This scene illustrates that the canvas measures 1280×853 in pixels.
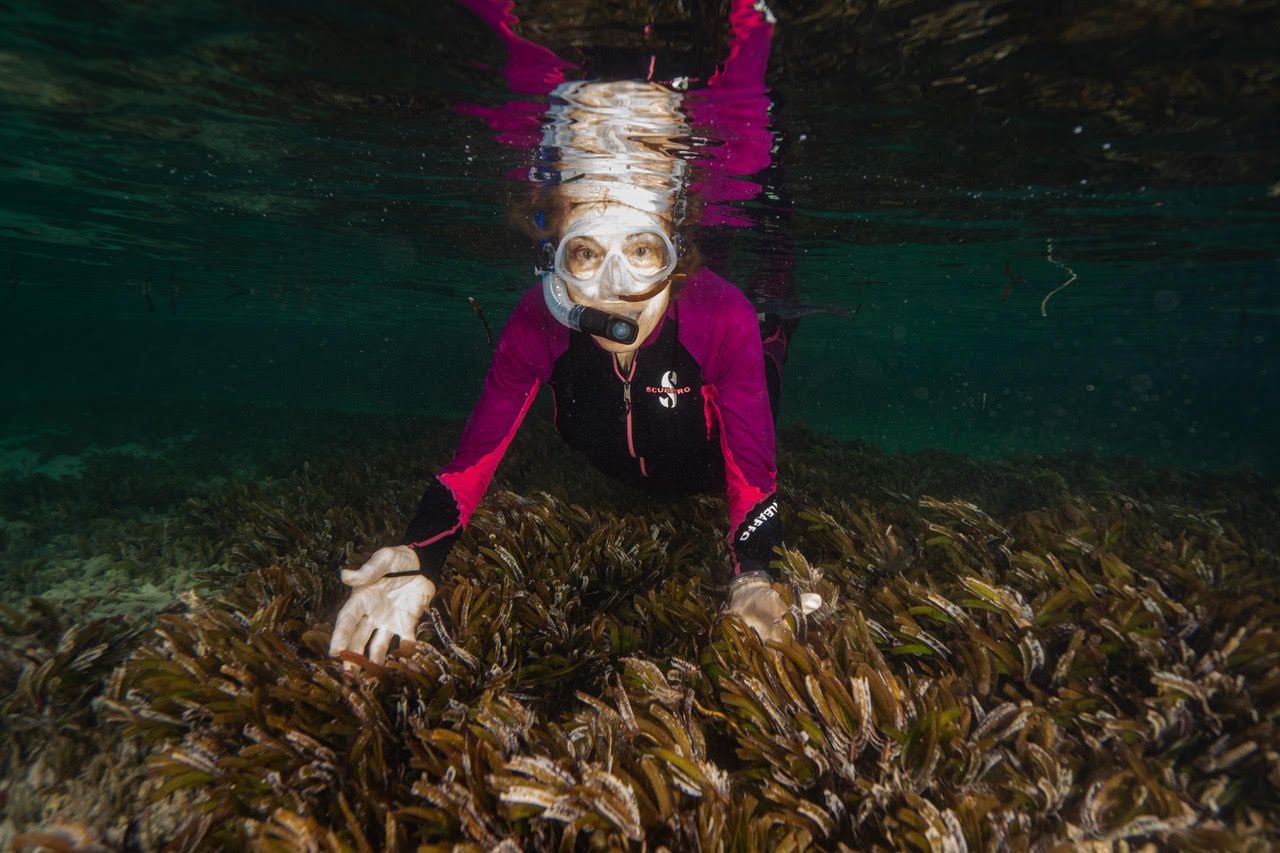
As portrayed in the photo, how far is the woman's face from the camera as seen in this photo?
13.4 ft

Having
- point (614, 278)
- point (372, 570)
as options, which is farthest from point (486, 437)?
point (614, 278)

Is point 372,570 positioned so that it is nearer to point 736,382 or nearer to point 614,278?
point 614,278

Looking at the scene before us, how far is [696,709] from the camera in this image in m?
2.94

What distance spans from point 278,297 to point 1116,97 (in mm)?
38384

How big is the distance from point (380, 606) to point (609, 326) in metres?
2.35

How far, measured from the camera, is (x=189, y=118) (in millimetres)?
8430

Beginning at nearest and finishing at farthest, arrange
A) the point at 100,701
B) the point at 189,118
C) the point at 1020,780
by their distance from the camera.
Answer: the point at 1020,780, the point at 100,701, the point at 189,118

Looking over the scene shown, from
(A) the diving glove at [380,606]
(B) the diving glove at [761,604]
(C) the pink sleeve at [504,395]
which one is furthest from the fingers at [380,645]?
(B) the diving glove at [761,604]

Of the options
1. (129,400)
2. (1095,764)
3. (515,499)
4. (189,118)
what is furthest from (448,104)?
(129,400)

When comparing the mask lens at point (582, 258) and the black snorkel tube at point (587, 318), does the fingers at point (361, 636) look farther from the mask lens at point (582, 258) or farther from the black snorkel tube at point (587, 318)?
the mask lens at point (582, 258)

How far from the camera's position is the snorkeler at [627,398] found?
10.9 feet

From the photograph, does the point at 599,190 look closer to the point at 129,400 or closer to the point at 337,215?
the point at 337,215

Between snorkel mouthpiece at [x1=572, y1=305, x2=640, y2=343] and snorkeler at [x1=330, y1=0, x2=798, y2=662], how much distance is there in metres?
0.01

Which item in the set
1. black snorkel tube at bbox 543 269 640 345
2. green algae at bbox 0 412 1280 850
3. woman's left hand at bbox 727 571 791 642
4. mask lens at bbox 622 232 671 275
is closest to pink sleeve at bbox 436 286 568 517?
black snorkel tube at bbox 543 269 640 345
